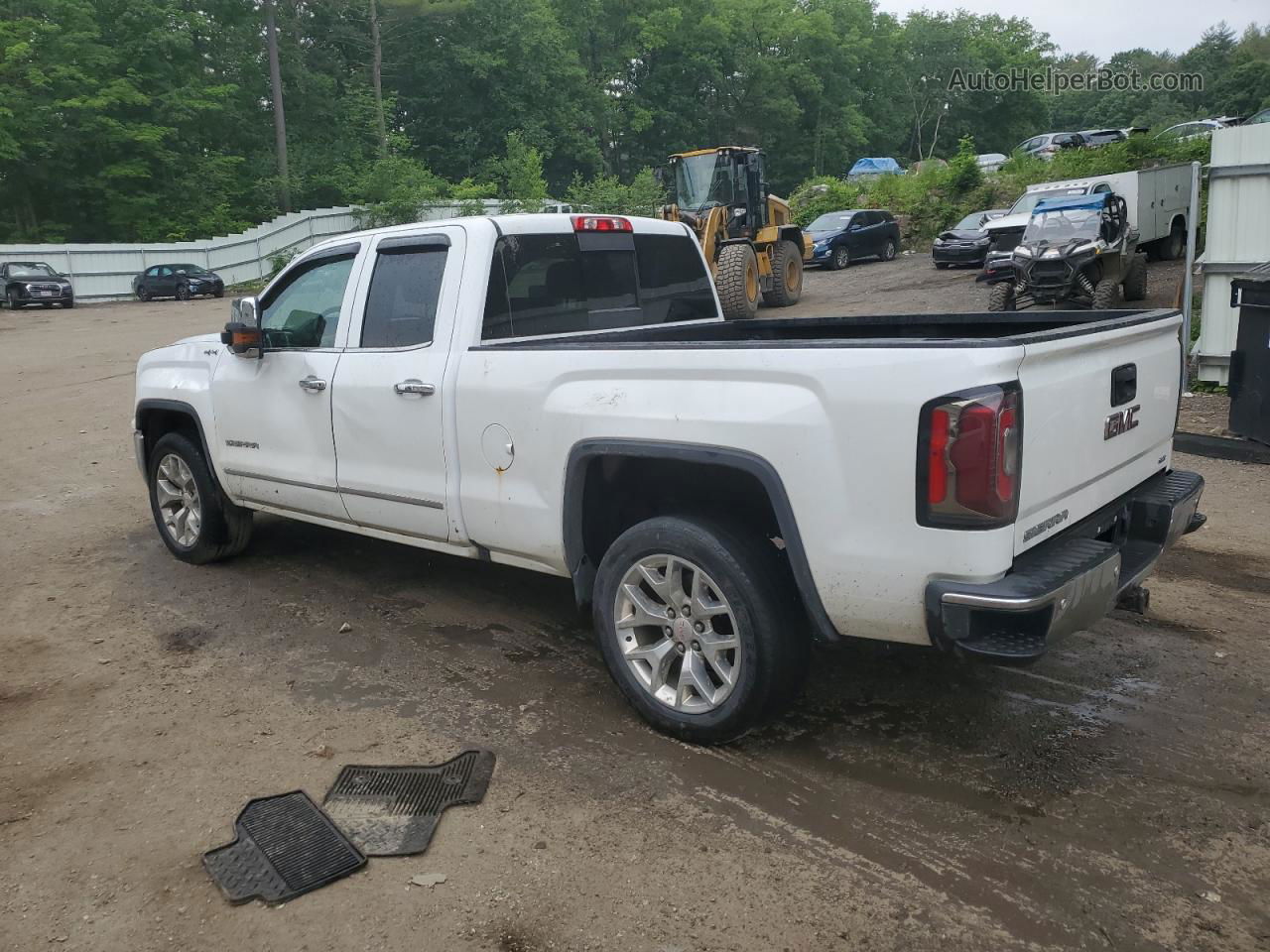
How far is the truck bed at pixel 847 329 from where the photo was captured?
12.7 feet

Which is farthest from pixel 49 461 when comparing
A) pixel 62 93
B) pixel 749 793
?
pixel 62 93

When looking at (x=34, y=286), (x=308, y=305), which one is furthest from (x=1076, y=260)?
(x=34, y=286)

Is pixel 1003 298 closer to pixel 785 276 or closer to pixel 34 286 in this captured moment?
pixel 785 276

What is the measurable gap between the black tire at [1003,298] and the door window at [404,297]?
501 inches

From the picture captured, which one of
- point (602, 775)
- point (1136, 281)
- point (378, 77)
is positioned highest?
point (378, 77)

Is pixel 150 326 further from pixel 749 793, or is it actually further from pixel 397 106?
pixel 397 106

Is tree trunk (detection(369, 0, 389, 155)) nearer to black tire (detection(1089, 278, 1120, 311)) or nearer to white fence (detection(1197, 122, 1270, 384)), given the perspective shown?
black tire (detection(1089, 278, 1120, 311))

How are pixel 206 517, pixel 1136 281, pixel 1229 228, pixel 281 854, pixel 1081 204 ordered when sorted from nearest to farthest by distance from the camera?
pixel 281 854
pixel 206 517
pixel 1229 228
pixel 1081 204
pixel 1136 281

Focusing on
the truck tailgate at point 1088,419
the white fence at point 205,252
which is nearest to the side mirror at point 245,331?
the truck tailgate at point 1088,419

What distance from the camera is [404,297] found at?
489 centimetres

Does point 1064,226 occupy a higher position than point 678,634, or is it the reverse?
point 1064,226

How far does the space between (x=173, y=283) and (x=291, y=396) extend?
31243mm

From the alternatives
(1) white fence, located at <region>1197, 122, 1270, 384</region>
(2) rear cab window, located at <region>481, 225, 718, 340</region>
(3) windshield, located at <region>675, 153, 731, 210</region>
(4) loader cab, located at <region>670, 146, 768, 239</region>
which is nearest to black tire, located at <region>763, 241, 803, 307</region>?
(4) loader cab, located at <region>670, 146, 768, 239</region>

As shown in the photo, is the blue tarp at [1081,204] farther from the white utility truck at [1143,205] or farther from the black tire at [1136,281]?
the white utility truck at [1143,205]
